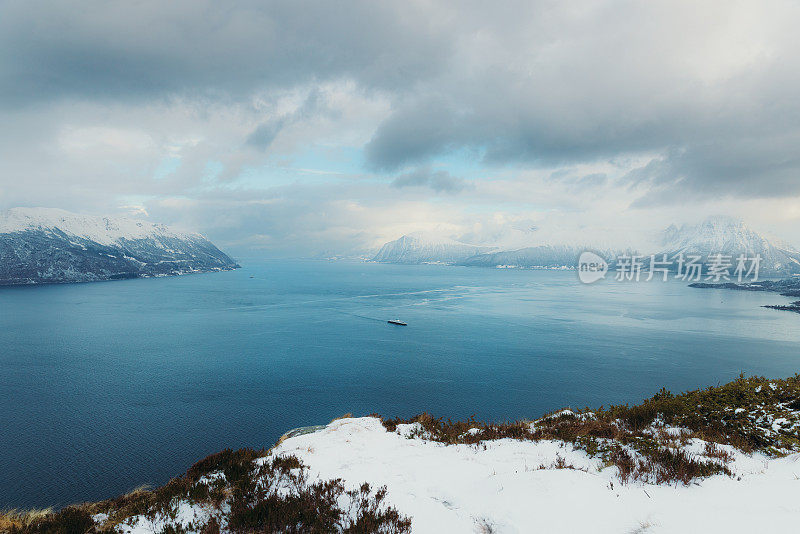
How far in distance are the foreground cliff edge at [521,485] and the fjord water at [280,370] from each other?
30.1 meters

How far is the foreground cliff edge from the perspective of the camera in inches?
255

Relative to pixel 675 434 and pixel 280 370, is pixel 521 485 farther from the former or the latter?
pixel 280 370

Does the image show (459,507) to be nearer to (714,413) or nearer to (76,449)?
(714,413)

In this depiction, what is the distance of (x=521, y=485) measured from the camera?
7.83m

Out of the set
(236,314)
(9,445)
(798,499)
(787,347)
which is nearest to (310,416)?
(9,445)

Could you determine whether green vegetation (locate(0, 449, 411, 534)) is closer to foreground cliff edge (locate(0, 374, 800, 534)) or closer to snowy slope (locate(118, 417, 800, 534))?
foreground cliff edge (locate(0, 374, 800, 534))

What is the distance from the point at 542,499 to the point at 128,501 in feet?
33.6

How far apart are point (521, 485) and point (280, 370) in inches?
2346

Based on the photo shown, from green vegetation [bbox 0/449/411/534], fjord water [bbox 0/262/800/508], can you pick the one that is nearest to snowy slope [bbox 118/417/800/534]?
green vegetation [bbox 0/449/411/534]

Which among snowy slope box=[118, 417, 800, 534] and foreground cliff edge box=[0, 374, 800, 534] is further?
foreground cliff edge box=[0, 374, 800, 534]

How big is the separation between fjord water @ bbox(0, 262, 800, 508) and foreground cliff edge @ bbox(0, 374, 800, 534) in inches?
1185

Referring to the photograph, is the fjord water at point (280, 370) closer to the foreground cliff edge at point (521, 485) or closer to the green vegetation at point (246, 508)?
the green vegetation at point (246, 508)

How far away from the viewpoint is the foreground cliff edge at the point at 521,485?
21.3 feet

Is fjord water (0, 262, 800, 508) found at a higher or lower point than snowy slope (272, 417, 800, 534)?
lower
